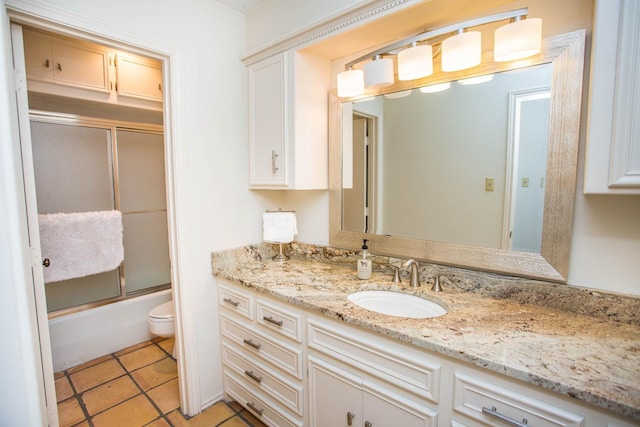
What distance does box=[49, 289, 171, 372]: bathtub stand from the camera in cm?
228

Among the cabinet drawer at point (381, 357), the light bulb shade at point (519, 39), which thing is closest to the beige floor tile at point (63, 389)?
the cabinet drawer at point (381, 357)

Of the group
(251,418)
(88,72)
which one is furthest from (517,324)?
(88,72)

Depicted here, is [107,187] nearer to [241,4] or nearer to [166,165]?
[166,165]

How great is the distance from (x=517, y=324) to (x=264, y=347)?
116 cm

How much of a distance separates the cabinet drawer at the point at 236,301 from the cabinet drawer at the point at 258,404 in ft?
1.45

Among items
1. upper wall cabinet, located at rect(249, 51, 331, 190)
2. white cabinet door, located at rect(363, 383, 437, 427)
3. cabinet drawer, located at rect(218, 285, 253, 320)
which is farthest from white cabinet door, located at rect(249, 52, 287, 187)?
white cabinet door, located at rect(363, 383, 437, 427)

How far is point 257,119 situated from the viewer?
76.2 inches

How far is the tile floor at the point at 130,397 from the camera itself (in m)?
1.79

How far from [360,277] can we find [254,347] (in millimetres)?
690

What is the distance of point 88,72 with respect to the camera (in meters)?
2.12

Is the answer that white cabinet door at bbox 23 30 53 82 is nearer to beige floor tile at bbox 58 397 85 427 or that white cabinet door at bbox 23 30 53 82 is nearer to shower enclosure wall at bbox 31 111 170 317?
shower enclosure wall at bbox 31 111 170 317

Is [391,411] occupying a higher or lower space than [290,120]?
lower

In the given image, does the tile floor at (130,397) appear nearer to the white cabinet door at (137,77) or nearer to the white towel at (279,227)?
the white towel at (279,227)

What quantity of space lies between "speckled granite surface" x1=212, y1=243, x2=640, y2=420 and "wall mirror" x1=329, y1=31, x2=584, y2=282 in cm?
10
